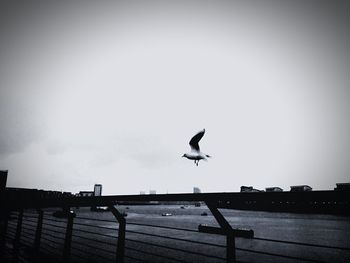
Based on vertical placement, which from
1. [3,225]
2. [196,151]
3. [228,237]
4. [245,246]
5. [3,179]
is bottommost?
[245,246]

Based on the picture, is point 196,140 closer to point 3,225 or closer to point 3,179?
point 3,225

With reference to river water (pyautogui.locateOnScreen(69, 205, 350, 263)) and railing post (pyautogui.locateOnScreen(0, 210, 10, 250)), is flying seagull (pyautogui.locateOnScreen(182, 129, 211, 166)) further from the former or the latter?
railing post (pyautogui.locateOnScreen(0, 210, 10, 250))

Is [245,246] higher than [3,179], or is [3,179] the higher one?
[3,179]

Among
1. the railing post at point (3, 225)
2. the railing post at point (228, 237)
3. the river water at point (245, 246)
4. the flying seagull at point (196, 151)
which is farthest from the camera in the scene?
the river water at point (245, 246)

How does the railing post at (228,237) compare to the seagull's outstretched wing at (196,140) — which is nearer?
the railing post at (228,237)

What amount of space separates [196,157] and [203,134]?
729 mm

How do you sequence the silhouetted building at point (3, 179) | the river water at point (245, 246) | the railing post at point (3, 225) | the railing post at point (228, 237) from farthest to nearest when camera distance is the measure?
1. the river water at point (245, 246)
2. the silhouetted building at point (3, 179)
3. the railing post at point (3, 225)
4. the railing post at point (228, 237)

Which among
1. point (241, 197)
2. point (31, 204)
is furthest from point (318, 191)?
point (31, 204)

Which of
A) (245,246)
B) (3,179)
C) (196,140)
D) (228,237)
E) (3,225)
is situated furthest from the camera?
(245,246)

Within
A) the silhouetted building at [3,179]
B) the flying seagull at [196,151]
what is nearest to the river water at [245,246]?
the flying seagull at [196,151]

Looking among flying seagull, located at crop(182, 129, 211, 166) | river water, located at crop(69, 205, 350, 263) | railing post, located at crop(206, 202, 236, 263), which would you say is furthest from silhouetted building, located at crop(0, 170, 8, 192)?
railing post, located at crop(206, 202, 236, 263)

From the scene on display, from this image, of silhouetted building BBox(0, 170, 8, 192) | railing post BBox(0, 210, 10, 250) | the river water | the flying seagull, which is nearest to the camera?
railing post BBox(0, 210, 10, 250)

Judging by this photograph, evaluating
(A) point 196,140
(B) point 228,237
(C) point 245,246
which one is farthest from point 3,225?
(C) point 245,246

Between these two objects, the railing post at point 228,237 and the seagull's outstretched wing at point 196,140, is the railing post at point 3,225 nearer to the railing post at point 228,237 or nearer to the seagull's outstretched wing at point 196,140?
the railing post at point 228,237
